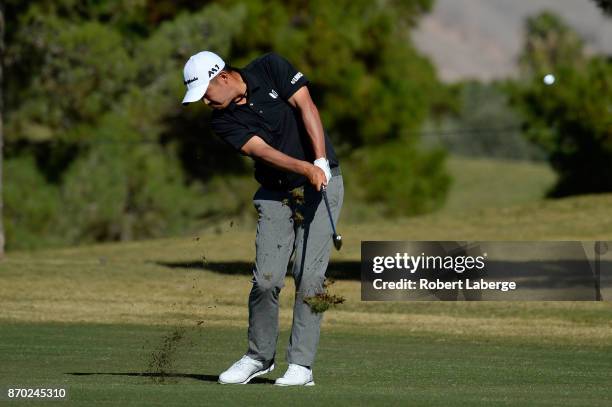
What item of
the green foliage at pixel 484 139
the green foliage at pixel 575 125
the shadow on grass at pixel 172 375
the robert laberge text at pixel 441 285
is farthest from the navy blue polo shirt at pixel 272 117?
the green foliage at pixel 484 139

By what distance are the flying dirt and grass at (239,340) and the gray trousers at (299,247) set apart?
9.1 inches

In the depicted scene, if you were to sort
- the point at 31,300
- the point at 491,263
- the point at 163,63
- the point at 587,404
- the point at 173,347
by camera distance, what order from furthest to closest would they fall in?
1. the point at 163,63
2. the point at 491,263
3. the point at 31,300
4. the point at 173,347
5. the point at 587,404

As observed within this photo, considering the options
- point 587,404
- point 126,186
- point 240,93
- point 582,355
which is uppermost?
point 126,186

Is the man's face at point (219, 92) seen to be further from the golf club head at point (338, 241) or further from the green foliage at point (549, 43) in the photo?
the green foliage at point (549, 43)

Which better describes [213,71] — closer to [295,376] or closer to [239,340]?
[295,376]

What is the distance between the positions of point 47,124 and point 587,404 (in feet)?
112

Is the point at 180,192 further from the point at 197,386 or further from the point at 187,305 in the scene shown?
the point at 197,386

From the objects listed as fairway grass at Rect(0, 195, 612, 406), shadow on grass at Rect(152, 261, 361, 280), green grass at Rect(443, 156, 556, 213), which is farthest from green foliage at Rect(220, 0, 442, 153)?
green grass at Rect(443, 156, 556, 213)

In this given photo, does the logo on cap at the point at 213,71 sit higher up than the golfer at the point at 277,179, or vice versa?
the logo on cap at the point at 213,71

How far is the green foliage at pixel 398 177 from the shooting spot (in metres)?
49.3

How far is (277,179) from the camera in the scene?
A: 9.14 metres

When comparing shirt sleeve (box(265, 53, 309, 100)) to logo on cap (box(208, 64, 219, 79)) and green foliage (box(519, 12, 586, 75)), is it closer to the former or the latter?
logo on cap (box(208, 64, 219, 79))

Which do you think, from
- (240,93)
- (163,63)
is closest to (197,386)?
(240,93)

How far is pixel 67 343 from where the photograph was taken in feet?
43.9
